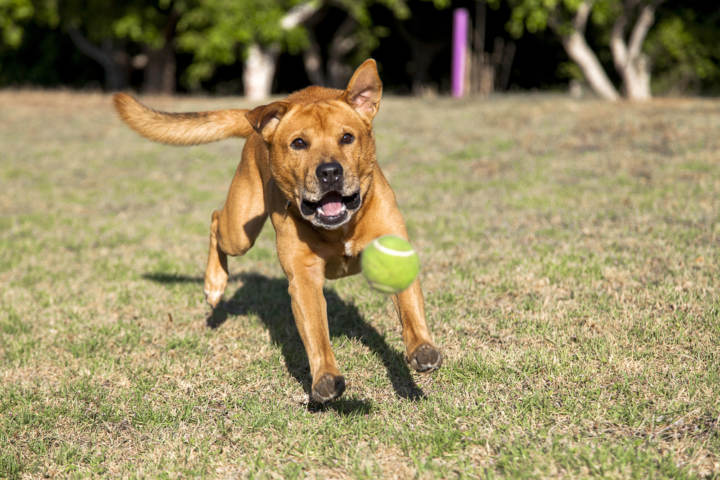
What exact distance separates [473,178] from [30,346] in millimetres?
7166

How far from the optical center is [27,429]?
3.87m

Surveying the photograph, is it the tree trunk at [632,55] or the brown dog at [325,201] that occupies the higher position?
the tree trunk at [632,55]

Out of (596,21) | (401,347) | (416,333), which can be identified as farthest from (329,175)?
(596,21)

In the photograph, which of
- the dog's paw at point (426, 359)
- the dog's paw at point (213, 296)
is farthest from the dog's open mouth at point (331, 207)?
the dog's paw at point (213, 296)

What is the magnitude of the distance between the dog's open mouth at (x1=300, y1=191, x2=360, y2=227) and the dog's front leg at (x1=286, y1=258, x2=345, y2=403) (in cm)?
31

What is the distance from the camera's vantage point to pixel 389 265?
3398 millimetres

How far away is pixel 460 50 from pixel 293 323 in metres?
14.5

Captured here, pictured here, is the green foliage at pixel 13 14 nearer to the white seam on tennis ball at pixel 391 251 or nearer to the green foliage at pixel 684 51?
the green foliage at pixel 684 51

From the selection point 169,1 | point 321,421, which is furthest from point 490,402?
point 169,1

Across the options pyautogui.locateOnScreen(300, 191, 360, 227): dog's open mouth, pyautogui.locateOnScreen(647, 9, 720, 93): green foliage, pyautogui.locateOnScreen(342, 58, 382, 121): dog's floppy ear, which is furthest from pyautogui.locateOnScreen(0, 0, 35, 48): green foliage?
pyautogui.locateOnScreen(300, 191, 360, 227): dog's open mouth

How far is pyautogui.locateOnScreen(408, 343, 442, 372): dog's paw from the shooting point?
347 cm

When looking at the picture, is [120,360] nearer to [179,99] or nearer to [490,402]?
[490,402]

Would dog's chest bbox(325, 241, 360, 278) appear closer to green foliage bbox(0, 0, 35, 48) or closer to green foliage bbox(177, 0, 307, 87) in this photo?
green foliage bbox(177, 0, 307, 87)

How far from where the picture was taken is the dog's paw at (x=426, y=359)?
3.47m
